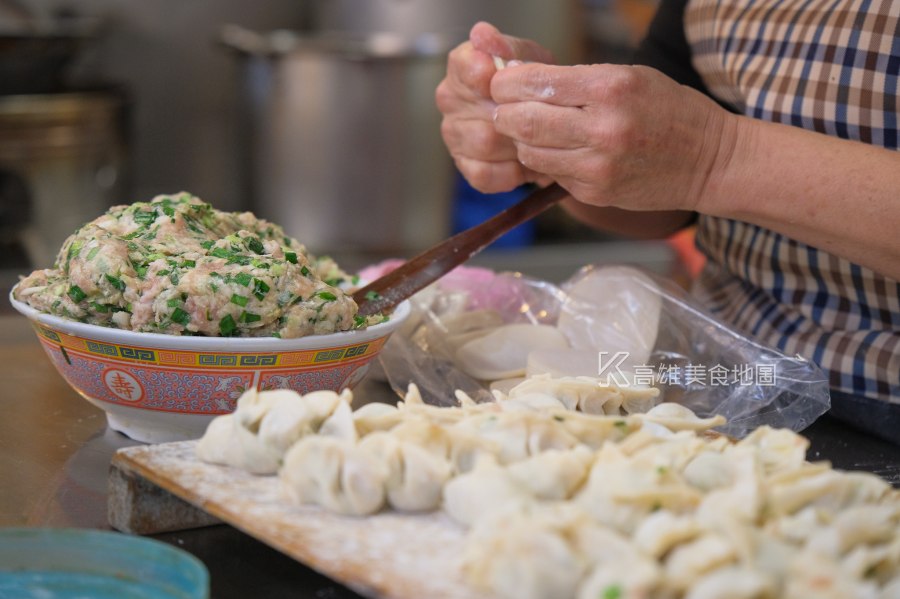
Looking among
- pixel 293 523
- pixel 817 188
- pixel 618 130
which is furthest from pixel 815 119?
pixel 293 523

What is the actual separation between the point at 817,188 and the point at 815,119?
9.1 inches

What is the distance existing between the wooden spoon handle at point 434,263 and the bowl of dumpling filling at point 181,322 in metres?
0.12

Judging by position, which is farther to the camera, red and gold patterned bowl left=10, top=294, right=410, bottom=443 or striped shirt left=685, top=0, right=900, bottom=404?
striped shirt left=685, top=0, right=900, bottom=404

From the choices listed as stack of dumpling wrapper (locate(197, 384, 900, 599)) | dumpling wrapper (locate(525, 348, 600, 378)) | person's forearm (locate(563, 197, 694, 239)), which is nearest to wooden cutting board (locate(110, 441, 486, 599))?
stack of dumpling wrapper (locate(197, 384, 900, 599))

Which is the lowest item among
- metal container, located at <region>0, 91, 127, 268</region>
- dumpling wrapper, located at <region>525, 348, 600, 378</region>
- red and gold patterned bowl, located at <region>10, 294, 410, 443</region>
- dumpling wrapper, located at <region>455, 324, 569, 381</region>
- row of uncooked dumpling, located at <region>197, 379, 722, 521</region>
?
metal container, located at <region>0, 91, 127, 268</region>

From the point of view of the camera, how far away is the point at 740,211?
132 cm

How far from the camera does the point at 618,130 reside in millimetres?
1244

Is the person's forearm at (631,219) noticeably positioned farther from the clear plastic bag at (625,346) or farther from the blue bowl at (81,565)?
the blue bowl at (81,565)

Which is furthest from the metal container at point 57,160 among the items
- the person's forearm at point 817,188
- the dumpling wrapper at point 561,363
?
the person's forearm at point 817,188

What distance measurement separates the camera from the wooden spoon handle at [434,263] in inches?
50.9

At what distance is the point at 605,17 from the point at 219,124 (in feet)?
5.22

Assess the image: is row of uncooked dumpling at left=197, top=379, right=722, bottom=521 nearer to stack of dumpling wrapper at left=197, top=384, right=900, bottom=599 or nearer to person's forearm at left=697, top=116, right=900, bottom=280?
stack of dumpling wrapper at left=197, top=384, right=900, bottom=599

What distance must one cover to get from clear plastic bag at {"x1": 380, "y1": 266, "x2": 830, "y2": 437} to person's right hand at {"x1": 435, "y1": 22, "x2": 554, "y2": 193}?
0.15 metres

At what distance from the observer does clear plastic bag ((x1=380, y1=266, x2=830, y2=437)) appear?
1.32 meters
